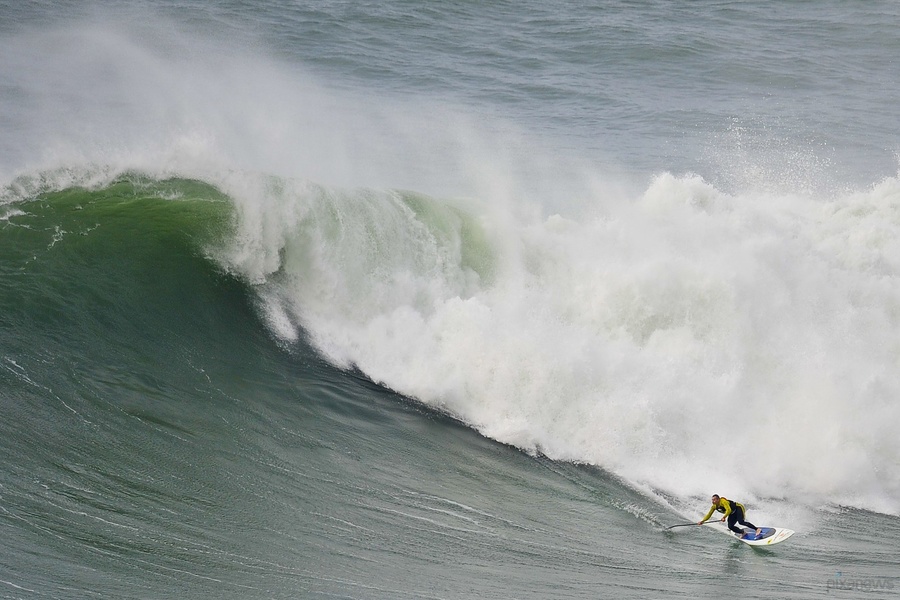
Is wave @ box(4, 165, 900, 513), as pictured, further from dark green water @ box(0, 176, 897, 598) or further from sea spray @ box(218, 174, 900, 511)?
dark green water @ box(0, 176, 897, 598)

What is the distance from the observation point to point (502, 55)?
24.7 meters

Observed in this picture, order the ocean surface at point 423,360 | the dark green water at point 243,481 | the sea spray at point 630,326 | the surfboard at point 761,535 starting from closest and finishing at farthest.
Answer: the dark green water at point 243,481 < the ocean surface at point 423,360 < the surfboard at point 761,535 < the sea spray at point 630,326

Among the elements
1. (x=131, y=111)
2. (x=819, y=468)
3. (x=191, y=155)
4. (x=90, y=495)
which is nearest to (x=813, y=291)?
(x=819, y=468)

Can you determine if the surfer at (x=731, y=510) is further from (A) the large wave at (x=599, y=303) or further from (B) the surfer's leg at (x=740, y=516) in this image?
(A) the large wave at (x=599, y=303)

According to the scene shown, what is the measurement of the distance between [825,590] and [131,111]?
1545 centimetres

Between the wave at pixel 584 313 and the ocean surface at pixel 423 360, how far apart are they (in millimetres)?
39

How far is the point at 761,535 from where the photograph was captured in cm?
818

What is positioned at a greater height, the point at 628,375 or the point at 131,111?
the point at 131,111

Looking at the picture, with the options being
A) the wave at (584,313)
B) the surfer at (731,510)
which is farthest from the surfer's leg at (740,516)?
the wave at (584,313)

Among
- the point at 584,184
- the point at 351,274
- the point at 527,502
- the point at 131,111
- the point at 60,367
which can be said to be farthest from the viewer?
the point at 131,111

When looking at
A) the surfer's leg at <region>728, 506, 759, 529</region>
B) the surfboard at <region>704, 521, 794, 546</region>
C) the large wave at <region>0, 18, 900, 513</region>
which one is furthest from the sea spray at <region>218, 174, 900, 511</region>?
the surfer's leg at <region>728, 506, 759, 529</region>

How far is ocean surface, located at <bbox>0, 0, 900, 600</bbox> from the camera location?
7301 mm

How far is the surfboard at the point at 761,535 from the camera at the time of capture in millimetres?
8117

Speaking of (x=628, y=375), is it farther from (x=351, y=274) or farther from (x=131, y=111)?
(x=131, y=111)
